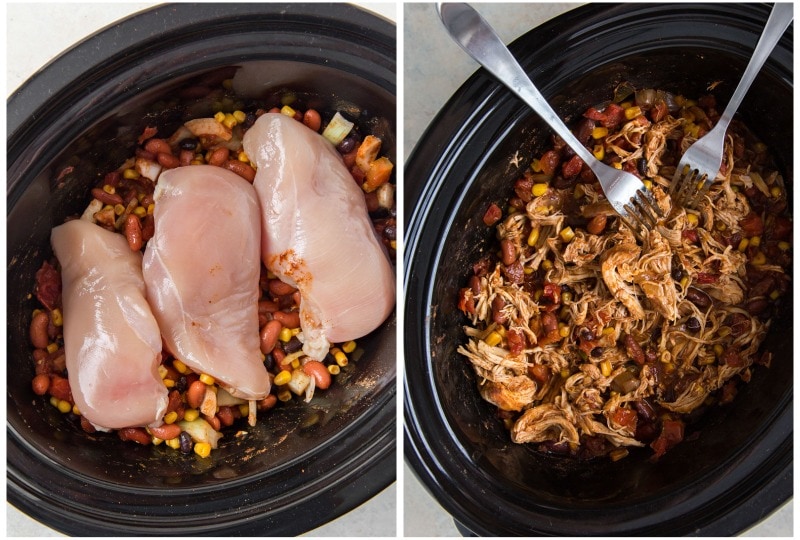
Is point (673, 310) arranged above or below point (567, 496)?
above

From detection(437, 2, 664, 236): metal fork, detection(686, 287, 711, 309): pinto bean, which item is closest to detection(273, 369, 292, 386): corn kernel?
detection(437, 2, 664, 236): metal fork

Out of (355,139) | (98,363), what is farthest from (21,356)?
(355,139)

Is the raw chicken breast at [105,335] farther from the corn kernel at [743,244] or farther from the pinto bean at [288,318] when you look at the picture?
the corn kernel at [743,244]

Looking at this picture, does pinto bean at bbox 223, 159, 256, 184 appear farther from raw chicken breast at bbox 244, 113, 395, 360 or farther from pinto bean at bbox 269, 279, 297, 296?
pinto bean at bbox 269, 279, 297, 296

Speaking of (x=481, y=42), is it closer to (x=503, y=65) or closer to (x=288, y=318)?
(x=503, y=65)

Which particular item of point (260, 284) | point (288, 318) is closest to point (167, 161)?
point (260, 284)

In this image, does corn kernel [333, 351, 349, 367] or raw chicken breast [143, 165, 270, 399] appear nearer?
raw chicken breast [143, 165, 270, 399]

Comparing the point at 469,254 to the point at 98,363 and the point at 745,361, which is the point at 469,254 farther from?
the point at 98,363
